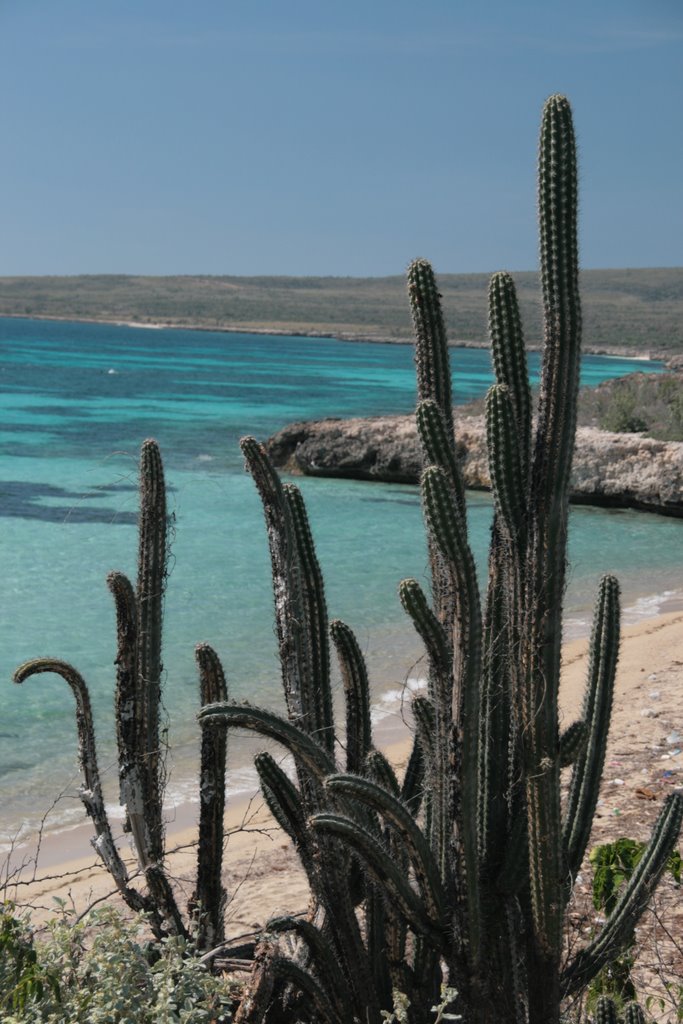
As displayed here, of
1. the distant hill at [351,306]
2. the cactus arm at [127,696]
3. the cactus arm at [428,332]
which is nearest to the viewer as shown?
the cactus arm at [428,332]

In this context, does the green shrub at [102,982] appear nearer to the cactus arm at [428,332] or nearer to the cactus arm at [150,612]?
the cactus arm at [150,612]

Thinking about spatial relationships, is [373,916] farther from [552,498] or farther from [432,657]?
[552,498]

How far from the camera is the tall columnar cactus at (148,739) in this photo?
13.8 ft

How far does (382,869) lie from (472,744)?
45 centimetres

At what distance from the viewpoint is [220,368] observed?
77000mm

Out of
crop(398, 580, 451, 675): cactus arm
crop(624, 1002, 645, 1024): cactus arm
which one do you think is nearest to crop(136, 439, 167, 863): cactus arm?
crop(398, 580, 451, 675): cactus arm

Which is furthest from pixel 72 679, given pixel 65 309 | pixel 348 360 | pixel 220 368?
pixel 65 309

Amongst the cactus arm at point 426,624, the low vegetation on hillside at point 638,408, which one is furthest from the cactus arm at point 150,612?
the low vegetation on hillside at point 638,408

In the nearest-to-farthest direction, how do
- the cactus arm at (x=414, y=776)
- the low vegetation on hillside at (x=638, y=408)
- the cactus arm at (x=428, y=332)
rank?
the cactus arm at (x=428, y=332), the cactus arm at (x=414, y=776), the low vegetation on hillside at (x=638, y=408)

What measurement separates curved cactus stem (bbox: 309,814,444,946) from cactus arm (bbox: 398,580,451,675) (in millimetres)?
551

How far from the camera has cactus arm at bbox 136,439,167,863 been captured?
433cm

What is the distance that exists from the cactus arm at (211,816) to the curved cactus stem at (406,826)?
83cm

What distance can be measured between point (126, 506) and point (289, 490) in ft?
58.5

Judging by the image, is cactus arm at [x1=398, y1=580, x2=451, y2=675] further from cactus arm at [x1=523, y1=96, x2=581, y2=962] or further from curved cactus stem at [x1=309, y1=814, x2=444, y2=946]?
curved cactus stem at [x1=309, y1=814, x2=444, y2=946]
